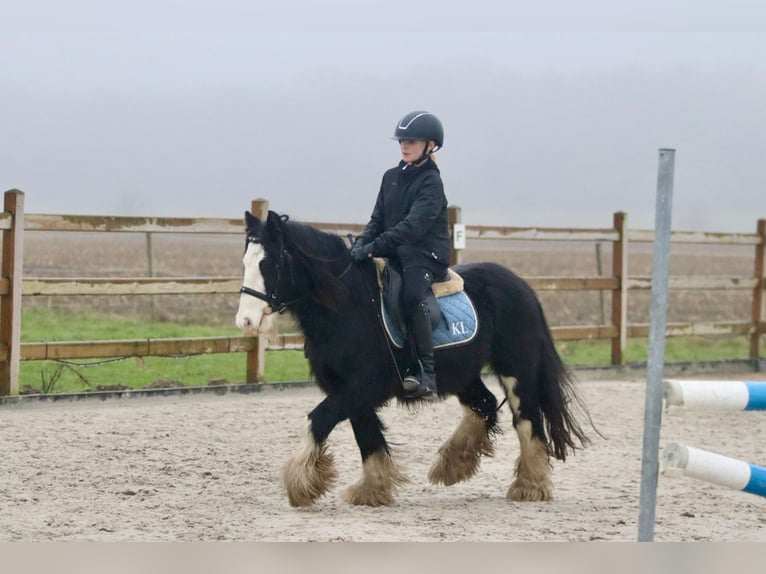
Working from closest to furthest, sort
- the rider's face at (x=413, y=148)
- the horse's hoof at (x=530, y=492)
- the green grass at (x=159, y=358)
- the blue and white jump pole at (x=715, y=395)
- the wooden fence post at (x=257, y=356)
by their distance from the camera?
the blue and white jump pole at (x=715, y=395) → the rider's face at (x=413, y=148) → the horse's hoof at (x=530, y=492) → the wooden fence post at (x=257, y=356) → the green grass at (x=159, y=358)

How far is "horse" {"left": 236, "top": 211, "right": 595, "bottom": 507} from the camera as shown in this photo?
6410mm

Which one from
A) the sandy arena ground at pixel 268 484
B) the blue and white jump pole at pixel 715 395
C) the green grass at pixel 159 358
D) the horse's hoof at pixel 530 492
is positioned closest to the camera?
the blue and white jump pole at pixel 715 395

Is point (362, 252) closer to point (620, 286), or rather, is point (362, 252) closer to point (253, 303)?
point (253, 303)

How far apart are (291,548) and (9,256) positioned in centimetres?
608

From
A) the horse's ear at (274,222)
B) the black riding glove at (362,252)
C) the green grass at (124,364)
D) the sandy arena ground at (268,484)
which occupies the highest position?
the horse's ear at (274,222)

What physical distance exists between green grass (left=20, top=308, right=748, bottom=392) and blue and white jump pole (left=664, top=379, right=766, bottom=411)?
7745 mm

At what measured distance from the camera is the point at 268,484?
725 centimetres

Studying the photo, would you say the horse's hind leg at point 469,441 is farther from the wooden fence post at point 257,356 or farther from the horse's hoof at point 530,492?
the wooden fence post at point 257,356

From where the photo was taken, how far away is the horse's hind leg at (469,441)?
24.3 ft

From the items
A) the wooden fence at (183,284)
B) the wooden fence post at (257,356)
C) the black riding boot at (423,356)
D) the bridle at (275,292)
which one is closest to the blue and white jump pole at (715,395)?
the black riding boot at (423,356)

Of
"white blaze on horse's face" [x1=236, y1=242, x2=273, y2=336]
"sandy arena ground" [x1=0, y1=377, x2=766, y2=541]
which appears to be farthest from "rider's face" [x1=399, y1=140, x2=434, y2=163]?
"sandy arena ground" [x1=0, y1=377, x2=766, y2=541]

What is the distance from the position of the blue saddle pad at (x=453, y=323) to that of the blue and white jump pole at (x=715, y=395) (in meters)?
2.91

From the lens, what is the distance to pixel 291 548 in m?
5.14

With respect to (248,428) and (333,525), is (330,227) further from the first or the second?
(333,525)
